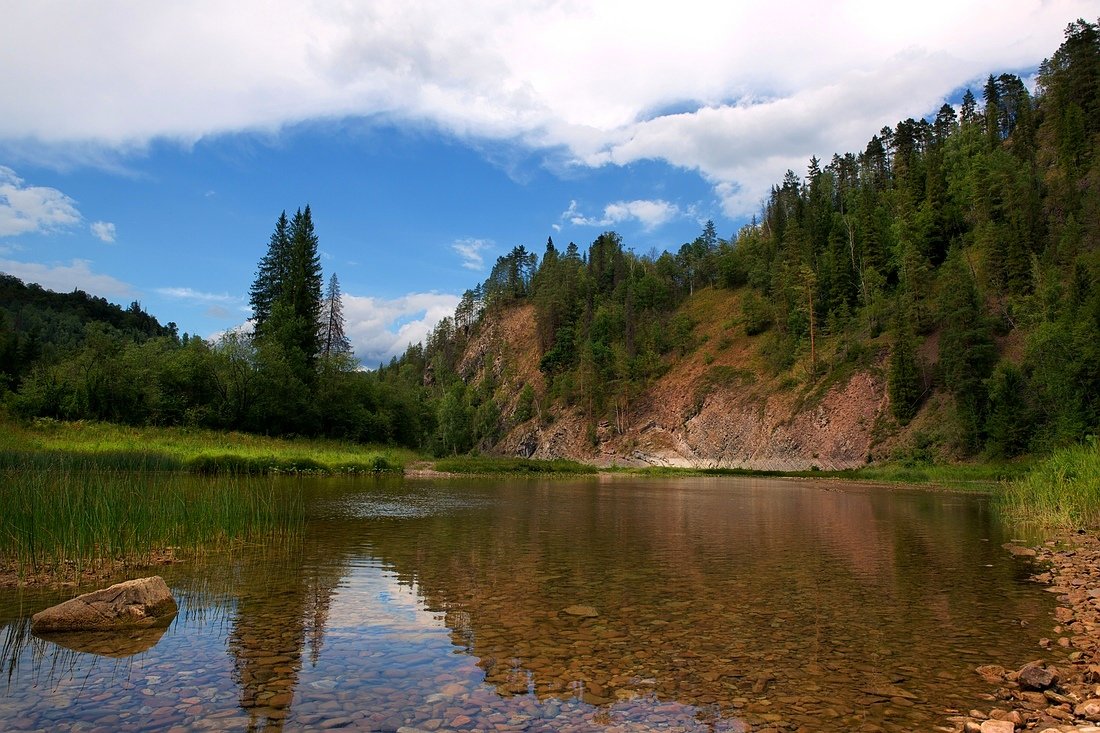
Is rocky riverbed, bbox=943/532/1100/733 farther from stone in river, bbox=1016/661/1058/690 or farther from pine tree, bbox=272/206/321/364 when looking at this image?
pine tree, bbox=272/206/321/364

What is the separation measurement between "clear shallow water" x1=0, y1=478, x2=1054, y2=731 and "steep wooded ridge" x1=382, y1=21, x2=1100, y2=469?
50.5 m

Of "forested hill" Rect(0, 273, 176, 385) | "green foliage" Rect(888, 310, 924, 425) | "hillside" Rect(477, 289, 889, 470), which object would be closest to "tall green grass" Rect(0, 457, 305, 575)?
"hillside" Rect(477, 289, 889, 470)

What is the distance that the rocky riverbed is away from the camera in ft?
17.0

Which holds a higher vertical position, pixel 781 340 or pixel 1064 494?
pixel 781 340

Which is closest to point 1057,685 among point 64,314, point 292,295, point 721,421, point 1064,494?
point 1064,494

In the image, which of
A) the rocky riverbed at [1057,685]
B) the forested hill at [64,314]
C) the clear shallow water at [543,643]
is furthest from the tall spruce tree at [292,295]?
the rocky riverbed at [1057,685]

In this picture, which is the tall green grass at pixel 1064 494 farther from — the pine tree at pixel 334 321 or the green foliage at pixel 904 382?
the pine tree at pixel 334 321

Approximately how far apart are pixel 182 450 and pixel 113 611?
118ft

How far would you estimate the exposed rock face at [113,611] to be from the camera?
7.45 meters

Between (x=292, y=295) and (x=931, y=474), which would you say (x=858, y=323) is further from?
(x=292, y=295)

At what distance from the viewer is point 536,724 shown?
525 centimetres

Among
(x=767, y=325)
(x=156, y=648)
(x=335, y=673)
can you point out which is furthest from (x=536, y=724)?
(x=767, y=325)

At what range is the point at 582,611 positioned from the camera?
354 inches

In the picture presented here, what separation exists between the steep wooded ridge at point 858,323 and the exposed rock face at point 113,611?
5891 centimetres
